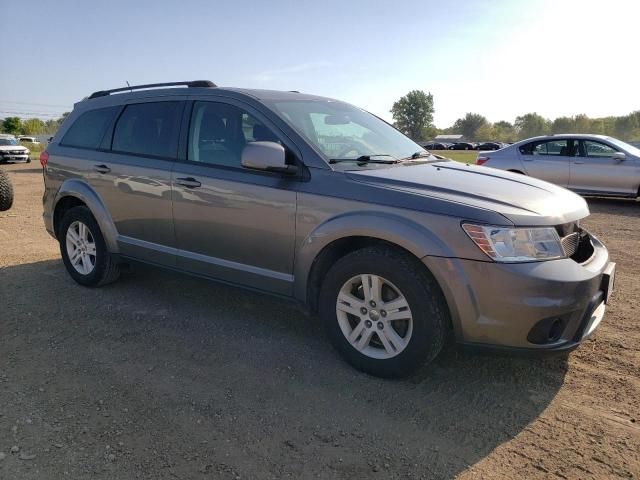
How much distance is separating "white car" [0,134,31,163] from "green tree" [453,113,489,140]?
116 meters

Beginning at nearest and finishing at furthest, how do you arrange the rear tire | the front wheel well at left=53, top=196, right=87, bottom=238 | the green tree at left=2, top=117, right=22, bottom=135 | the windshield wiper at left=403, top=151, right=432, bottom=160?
the windshield wiper at left=403, top=151, right=432, bottom=160
the front wheel well at left=53, top=196, right=87, bottom=238
the rear tire
the green tree at left=2, top=117, right=22, bottom=135

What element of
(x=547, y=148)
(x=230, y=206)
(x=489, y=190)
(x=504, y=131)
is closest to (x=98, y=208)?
(x=230, y=206)

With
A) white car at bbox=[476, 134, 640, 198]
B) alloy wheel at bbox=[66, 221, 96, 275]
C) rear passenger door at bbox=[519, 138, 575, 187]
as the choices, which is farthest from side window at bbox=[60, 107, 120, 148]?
rear passenger door at bbox=[519, 138, 575, 187]

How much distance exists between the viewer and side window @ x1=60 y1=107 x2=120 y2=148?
478 cm

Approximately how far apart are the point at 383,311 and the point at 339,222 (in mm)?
608

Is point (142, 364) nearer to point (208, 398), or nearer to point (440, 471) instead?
point (208, 398)

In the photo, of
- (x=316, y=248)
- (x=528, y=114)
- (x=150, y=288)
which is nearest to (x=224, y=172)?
(x=316, y=248)

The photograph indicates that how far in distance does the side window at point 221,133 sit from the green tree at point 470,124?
434 ft

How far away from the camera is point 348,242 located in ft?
11.0

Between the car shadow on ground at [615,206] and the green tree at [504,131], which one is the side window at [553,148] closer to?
the car shadow on ground at [615,206]

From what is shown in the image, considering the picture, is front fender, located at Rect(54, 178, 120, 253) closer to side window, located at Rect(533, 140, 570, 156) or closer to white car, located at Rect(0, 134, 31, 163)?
side window, located at Rect(533, 140, 570, 156)

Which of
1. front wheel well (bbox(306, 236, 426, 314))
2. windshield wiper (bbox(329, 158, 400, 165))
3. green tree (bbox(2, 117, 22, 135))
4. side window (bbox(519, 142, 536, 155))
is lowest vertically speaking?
front wheel well (bbox(306, 236, 426, 314))

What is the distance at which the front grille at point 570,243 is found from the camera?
9.81ft

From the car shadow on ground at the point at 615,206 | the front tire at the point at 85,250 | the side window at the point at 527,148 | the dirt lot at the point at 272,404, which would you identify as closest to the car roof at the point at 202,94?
the front tire at the point at 85,250
